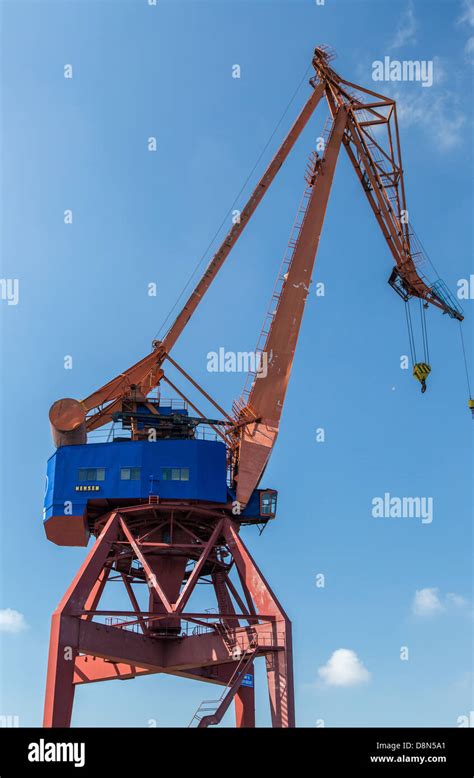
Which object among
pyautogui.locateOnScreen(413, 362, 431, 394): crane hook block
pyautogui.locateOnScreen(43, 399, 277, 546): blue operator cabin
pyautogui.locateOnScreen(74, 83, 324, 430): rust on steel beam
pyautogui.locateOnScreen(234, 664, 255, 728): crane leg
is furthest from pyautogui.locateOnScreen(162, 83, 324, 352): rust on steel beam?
pyautogui.locateOnScreen(234, 664, 255, 728): crane leg

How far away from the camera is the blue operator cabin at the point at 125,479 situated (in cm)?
4144

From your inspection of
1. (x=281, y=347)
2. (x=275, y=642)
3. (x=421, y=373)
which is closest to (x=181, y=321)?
(x=281, y=347)

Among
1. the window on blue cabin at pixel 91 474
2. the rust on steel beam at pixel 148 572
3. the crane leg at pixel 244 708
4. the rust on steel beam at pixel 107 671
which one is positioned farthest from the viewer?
the crane leg at pixel 244 708

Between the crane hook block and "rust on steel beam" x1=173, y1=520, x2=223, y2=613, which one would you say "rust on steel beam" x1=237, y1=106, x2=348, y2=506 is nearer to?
"rust on steel beam" x1=173, y1=520, x2=223, y2=613

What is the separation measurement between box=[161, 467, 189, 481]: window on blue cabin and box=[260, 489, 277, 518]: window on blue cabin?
4.75 m

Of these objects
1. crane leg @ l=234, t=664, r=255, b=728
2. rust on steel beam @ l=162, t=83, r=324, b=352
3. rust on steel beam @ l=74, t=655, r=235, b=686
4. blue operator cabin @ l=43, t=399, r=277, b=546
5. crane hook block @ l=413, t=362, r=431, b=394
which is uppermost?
rust on steel beam @ l=162, t=83, r=324, b=352

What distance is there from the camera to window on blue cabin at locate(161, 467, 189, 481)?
41.8 m

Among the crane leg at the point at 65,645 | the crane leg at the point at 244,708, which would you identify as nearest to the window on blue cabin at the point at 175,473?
the crane leg at the point at 65,645

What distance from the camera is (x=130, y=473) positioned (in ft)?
137

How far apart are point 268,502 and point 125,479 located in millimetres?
7790

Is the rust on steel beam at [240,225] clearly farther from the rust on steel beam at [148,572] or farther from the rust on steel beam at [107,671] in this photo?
the rust on steel beam at [107,671]
